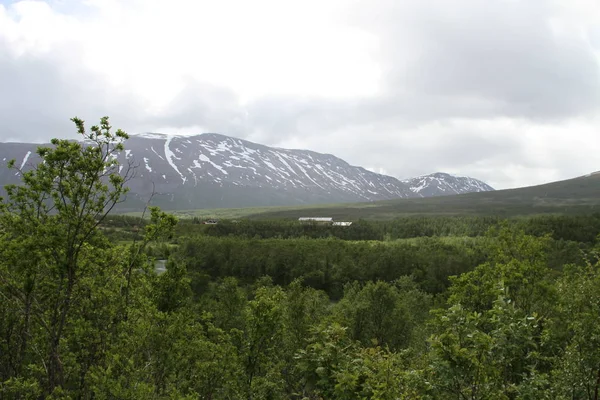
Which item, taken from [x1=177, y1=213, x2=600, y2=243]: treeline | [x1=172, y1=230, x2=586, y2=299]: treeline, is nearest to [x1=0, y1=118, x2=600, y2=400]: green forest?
[x1=172, y1=230, x2=586, y2=299]: treeline

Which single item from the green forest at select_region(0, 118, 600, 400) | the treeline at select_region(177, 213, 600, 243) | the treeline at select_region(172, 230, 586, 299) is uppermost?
the green forest at select_region(0, 118, 600, 400)

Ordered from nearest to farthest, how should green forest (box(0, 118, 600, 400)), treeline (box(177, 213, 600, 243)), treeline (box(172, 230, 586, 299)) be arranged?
green forest (box(0, 118, 600, 400)) < treeline (box(172, 230, 586, 299)) < treeline (box(177, 213, 600, 243))

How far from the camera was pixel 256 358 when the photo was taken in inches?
763

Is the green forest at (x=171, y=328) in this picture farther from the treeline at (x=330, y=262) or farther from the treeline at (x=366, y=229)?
the treeline at (x=366, y=229)

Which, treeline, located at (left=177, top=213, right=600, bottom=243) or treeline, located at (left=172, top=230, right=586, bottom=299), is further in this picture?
treeline, located at (left=177, top=213, right=600, bottom=243)

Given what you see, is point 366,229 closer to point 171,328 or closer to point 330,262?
point 330,262

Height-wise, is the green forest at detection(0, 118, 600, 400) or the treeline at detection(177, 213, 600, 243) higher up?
the green forest at detection(0, 118, 600, 400)

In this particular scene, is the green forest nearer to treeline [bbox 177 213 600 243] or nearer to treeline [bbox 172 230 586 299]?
treeline [bbox 172 230 586 299]

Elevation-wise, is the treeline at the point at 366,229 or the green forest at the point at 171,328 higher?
the green forest at the point at 171,328

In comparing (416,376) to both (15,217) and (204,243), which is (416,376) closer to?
(15,217)

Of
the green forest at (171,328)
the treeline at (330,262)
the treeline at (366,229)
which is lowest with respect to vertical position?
the treeline at (330,262)

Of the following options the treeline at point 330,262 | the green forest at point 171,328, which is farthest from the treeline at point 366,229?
the green forest at point 171,328

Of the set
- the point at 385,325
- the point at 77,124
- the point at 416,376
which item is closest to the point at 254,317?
the point at 416,376

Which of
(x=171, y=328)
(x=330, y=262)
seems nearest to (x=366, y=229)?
(x=330, y=262)
